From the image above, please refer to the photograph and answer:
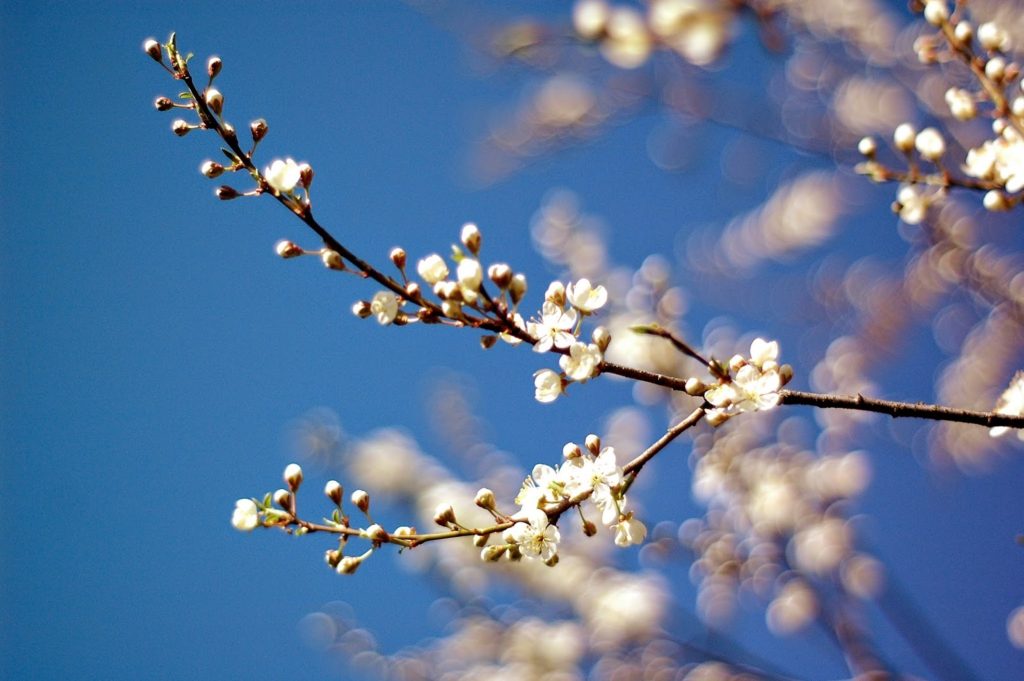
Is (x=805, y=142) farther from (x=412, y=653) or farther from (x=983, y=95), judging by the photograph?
(x=412, y=653)

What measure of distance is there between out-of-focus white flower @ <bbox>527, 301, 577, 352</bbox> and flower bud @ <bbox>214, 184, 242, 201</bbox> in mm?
659

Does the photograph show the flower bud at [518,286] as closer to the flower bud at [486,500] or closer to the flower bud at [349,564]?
the flower bud at [486,500]

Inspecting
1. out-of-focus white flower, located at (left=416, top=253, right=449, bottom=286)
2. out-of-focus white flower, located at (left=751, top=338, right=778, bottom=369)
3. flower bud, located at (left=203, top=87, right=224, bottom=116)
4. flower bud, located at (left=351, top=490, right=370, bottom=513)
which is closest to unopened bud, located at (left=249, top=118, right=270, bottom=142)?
flower bud, located at (left=203, top=87, right=224, bottom=116)

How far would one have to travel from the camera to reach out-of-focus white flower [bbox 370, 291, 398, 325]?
54.7 inches

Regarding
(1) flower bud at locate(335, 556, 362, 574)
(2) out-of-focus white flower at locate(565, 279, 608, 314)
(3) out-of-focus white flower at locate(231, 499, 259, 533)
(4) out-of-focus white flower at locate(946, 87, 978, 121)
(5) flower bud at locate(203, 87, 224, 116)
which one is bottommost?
(1) flower bud at locate(335, 556, 362, 574)

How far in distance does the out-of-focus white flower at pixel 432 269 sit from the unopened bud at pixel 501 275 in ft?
0.33

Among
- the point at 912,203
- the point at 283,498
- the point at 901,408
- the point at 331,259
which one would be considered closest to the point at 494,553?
the point at 283,498

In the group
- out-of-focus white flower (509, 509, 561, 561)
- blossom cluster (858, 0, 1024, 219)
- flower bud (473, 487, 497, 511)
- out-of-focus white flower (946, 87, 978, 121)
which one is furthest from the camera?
out-of-focus white flower (946, 87, 978, 121)

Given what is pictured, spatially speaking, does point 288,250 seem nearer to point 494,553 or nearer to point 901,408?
point 494,553

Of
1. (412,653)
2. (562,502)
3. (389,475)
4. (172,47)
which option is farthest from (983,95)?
(389,475)

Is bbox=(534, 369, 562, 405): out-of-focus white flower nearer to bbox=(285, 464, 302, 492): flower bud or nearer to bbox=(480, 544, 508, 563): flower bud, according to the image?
bbox=(480, 544, 508, 563): flower bud

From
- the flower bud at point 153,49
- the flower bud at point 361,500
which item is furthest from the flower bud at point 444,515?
the flower bud at point 153,49

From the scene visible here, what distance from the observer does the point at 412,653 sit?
16.7 feet

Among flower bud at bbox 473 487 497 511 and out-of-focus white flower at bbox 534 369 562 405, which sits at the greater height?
out-of-focus white flower at bbox 534 369 562 405
